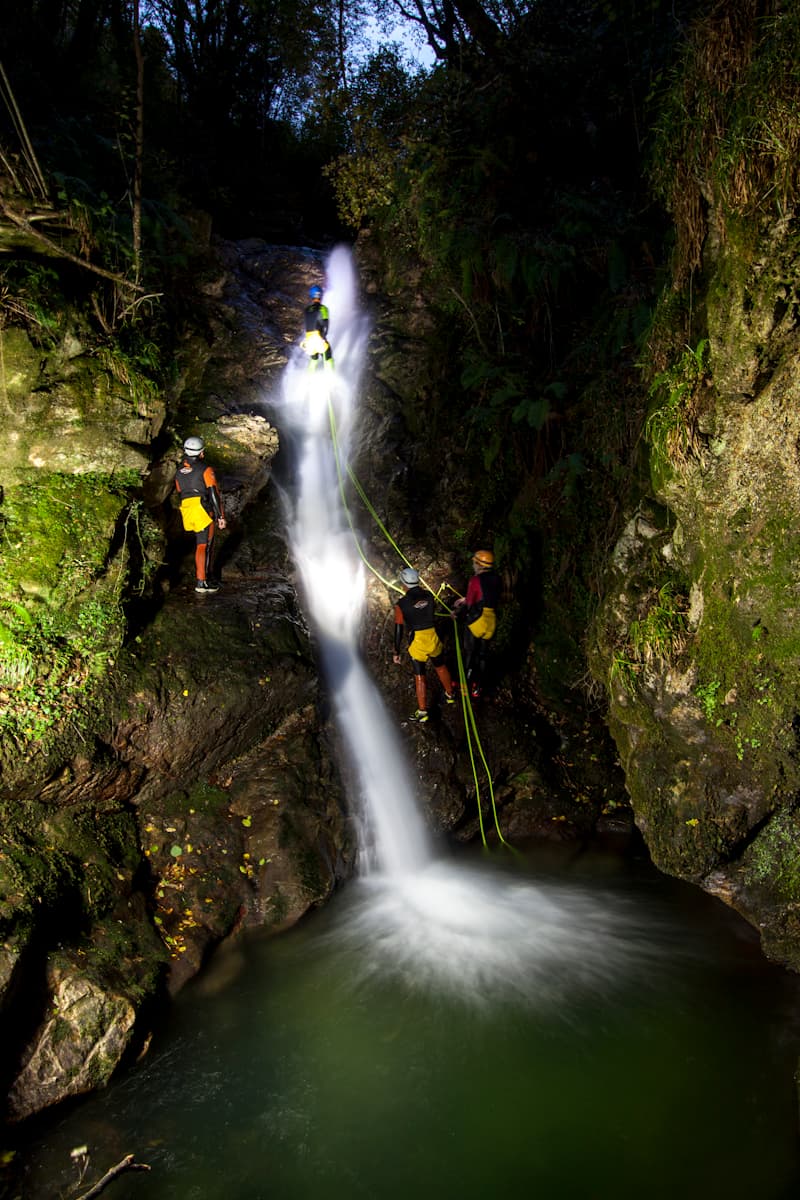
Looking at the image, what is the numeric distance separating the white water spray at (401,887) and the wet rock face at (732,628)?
1309mm

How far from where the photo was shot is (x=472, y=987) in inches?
249

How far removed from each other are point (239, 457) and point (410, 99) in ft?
24.8

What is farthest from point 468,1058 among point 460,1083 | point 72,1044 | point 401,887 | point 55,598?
point 55,598

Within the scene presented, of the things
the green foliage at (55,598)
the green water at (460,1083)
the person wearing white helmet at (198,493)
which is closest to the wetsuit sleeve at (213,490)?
the person wearing white helmet at (198,493)

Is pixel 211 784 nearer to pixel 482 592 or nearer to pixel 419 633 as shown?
pixel 419 633

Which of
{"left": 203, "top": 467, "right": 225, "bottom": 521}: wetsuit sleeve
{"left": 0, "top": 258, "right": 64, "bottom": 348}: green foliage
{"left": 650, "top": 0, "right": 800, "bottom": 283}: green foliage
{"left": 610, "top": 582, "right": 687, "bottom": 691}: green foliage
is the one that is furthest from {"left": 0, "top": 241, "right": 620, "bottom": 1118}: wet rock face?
{"left": 650, "top": 0, "right": 800, "bottom": 283}: green foliage

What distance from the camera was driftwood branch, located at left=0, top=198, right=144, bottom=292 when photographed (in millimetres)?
7235

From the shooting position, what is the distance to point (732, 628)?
5.85 metres

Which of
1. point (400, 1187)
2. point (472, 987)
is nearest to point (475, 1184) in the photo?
point (400, 1187)

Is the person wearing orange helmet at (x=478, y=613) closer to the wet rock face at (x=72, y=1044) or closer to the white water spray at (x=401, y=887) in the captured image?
the white water spray at (x=401, y=887)

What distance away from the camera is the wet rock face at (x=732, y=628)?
5.33 metres

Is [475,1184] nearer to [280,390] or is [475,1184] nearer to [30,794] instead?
[30,794]

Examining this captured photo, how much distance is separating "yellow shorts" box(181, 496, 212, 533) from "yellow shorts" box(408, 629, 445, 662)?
114 inches

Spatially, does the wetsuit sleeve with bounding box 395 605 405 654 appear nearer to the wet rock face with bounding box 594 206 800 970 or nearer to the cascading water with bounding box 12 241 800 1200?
the cascading water with bounding box 12 241 800 1200
